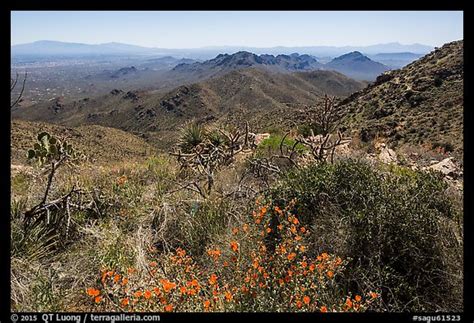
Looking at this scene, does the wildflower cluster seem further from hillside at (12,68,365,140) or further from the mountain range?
hillside at (12,68,365,140)

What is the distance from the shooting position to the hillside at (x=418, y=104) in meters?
19.2

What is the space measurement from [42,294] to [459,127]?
770 inches

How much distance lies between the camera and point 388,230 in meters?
3.73

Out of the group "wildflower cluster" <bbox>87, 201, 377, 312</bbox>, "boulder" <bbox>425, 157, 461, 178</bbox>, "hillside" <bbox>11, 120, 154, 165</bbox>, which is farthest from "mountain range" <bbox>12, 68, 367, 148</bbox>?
"wildflower cluster" <bbox>87, 201, 377, 312</bbox>

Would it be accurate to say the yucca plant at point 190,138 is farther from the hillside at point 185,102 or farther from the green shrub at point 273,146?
the hillside at point 185,102

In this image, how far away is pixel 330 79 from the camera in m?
151

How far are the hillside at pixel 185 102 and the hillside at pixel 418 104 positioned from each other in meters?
56.9

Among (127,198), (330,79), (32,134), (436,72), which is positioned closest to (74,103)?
(330,79)

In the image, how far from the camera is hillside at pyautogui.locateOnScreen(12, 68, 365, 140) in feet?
337

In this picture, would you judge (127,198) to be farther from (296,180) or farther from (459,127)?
(459,127)

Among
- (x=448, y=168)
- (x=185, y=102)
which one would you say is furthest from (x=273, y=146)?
(x=185, y=102)

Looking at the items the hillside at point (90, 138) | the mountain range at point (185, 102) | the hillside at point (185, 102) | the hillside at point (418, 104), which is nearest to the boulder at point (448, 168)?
the hillside at point (418, 104)

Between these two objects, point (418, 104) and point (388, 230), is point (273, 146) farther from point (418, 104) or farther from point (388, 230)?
point (418, 104)
